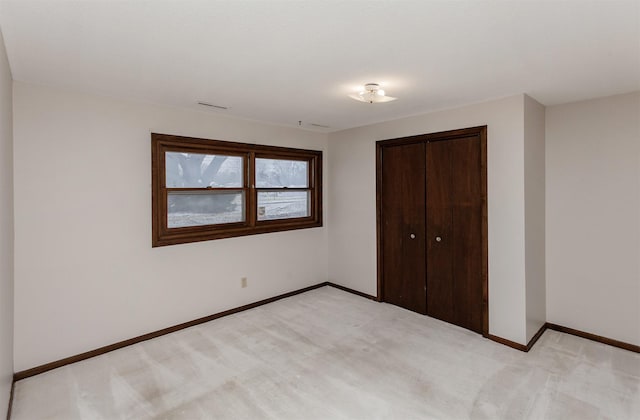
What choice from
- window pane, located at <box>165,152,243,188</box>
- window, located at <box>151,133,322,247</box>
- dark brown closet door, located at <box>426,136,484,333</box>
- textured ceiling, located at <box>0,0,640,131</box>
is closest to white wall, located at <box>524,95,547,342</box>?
Answer: textured ceiling, located at <box>0,0,640,131</box>

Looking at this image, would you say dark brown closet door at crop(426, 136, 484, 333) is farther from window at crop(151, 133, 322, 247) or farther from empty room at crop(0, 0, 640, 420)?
window at crop(151, 133, 322, 247)

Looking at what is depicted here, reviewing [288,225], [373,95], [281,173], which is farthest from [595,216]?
[281,173]

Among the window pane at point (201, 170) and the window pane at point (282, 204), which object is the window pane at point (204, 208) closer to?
the window pane at point (201, 170)

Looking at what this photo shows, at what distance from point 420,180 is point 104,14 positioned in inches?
126

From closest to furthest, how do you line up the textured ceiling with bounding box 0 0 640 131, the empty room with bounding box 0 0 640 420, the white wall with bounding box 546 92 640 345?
the textured ceiling with bounding box 0 0 640 131, the empty room with bounding box 0 0 640 420, the white wall with bounding box 546 92 640 345

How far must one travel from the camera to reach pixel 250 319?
3.80 metres

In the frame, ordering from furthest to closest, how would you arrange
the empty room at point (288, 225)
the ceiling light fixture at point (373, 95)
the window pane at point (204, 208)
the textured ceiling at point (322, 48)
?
the window pane at point (204, 208)
the ceiling light fixture at point (373, 95)
the empty room at point (288, 225)
the textured ceiling at point (322, 48)

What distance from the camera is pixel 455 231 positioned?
3562 mm

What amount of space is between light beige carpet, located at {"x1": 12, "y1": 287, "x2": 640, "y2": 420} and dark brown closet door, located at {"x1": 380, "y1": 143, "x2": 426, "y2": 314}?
2.04ft

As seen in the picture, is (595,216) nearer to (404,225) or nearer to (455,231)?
(455,231)

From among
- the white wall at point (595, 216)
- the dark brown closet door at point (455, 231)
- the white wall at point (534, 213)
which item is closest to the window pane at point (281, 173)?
the dark brown closet door at point (455, 231)

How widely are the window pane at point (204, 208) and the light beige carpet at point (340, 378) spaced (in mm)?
1167

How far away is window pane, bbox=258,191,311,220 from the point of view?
4324mm

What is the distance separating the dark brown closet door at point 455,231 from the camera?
3389 millimetres
